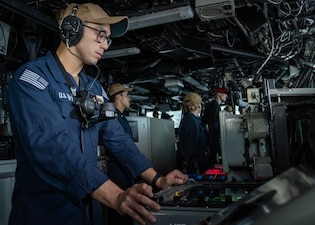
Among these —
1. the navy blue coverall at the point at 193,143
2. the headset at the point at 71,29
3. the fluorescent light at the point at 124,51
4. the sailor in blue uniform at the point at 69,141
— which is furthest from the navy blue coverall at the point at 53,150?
the navy blue coverall at the point at 193,143

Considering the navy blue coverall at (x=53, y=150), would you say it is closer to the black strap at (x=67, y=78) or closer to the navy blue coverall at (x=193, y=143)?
the black strap at (x=67, y=78)

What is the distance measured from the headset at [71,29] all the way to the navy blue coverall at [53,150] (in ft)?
0.42

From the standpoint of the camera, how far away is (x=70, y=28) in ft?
4.46

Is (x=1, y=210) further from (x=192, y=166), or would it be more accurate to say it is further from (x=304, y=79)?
(x=304, y=79)

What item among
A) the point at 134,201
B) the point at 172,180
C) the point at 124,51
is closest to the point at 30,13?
A: the point at 124,51

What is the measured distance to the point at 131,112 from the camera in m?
8.19

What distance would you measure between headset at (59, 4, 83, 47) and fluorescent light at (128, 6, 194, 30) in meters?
1.08

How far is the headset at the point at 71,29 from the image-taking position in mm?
1360

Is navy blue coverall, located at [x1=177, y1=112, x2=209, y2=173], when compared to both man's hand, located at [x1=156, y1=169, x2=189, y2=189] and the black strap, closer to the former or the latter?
man's hand, located at [x1=156, y1=169, x2=189, y2=189]

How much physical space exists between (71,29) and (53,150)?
2.00 feet

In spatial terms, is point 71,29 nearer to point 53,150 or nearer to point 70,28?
point 70,28

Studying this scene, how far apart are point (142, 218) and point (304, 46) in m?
3.92

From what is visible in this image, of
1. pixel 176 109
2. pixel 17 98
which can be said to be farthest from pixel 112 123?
pixel 176 109

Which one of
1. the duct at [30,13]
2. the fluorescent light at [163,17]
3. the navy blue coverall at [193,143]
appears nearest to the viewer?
the duct at [30,13]
